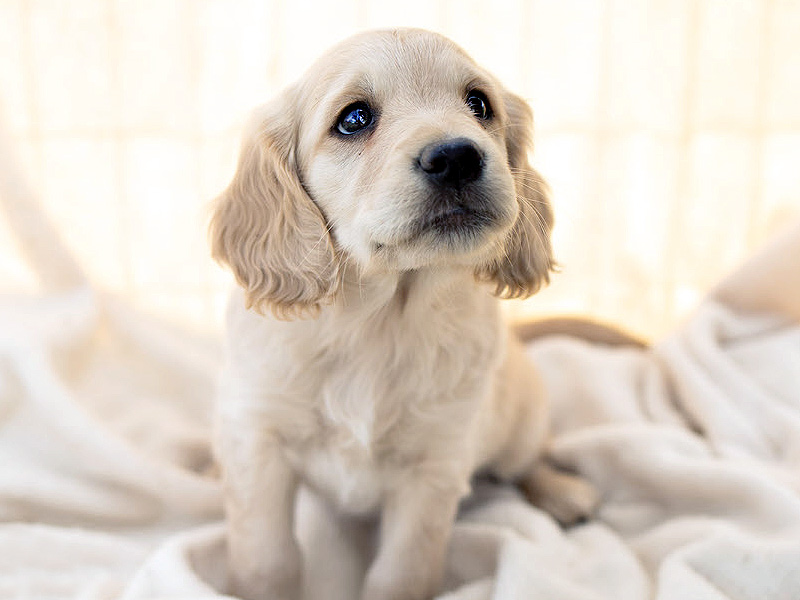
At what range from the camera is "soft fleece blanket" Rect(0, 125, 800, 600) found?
4.70 ft

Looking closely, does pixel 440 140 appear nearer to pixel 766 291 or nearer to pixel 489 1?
pixel 489 1

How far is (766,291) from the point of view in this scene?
212cm

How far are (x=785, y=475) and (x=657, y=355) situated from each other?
62 centimetres

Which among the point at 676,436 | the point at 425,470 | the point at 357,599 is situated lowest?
the point at 357,599

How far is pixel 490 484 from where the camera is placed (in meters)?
1.95

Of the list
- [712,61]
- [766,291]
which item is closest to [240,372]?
[766,291]

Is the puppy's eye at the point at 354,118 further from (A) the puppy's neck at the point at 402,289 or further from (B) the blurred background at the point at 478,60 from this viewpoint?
(B) the blurred background at the point at 478,60

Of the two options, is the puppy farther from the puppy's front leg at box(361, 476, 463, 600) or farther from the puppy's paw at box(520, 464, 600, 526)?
the puppy's paw at box(520, 464, 600, 526)

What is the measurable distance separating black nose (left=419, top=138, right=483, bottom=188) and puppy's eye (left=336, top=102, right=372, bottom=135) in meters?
0.22

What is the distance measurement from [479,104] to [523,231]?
0.26m

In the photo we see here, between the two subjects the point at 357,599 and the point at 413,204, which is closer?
the point at 413,204

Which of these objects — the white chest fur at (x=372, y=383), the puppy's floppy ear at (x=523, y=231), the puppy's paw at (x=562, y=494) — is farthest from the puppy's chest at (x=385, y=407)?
the puppy's paw at (x=562, y=494)

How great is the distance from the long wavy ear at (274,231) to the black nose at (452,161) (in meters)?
0.25

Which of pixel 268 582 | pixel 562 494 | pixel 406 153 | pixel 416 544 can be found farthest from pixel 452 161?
pixel 562 494
